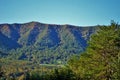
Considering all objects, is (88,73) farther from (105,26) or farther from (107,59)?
(105,26)

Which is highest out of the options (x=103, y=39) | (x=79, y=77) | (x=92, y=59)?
(x=103, y=39)

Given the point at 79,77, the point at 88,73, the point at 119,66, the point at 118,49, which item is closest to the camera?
the point at 119,66

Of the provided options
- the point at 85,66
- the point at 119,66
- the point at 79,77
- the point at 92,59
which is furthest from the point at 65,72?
the point at 119,66

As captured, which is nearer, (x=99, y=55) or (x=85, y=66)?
(x=99, y=55)

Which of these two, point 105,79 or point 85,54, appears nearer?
point 105,79

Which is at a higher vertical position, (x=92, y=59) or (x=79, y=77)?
(x=92, y=59)

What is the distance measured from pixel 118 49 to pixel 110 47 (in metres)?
1.47

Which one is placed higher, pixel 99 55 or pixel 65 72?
pixel 99 55

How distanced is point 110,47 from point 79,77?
16085 mm

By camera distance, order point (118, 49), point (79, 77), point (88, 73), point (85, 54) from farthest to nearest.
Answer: point (79, 77) → point (85, 54) → point (88, 73) → point (118, 49)

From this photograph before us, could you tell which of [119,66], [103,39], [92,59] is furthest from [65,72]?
[119,66]

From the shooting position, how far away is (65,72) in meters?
67.2

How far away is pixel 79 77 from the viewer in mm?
65312

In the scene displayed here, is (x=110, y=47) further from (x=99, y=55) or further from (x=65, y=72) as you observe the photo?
(x=65, y=72)
